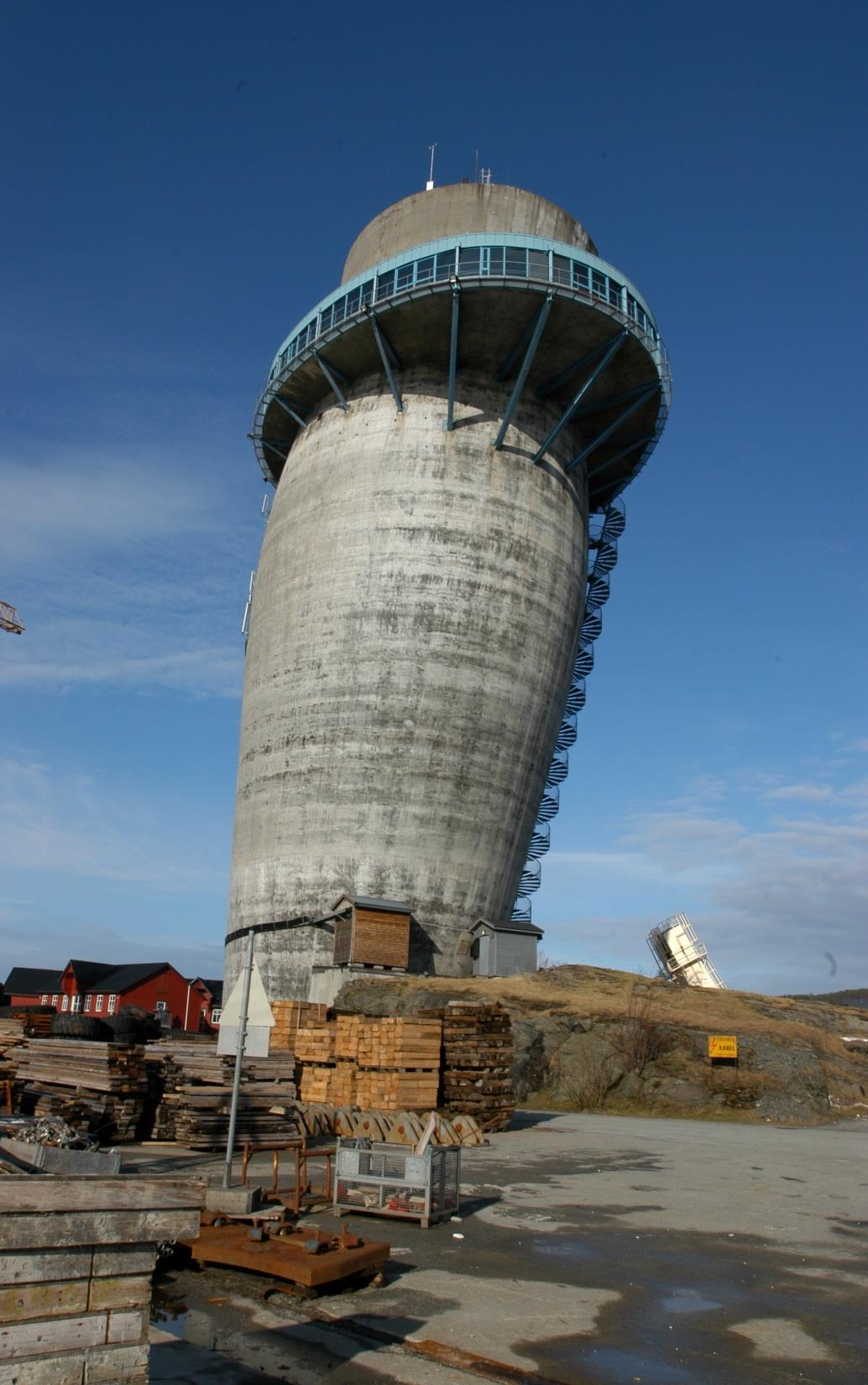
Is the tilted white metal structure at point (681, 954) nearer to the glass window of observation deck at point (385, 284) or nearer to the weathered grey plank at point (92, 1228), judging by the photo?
the glass window of observation deck at point (385, 284)

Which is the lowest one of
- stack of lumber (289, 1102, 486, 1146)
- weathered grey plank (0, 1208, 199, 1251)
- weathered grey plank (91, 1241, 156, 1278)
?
stack of lumber (289, 1102, 486, 1146)

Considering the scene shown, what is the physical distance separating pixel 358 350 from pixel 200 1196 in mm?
41631

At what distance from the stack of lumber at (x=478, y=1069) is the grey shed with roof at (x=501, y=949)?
17158 mm

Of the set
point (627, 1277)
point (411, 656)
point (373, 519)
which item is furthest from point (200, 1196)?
point (373, 519)

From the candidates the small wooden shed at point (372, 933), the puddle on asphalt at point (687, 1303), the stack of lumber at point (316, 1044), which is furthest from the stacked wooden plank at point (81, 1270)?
the small wooden shed at point (372, 933)

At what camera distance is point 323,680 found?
128 feet

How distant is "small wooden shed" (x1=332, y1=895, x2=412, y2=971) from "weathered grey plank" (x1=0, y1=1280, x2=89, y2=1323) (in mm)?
30920

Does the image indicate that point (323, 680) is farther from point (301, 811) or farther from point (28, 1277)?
point (28, 1277)

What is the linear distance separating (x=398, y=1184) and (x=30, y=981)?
78445mm

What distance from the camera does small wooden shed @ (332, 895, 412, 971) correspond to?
3447 cm

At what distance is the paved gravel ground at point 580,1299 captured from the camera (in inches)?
247

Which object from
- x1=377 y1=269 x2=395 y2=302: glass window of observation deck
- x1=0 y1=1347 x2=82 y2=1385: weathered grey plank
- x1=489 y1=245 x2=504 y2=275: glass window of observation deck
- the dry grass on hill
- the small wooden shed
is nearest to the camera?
x1=0 y1=1347 x2=82 y2=1385: weathered grey plank

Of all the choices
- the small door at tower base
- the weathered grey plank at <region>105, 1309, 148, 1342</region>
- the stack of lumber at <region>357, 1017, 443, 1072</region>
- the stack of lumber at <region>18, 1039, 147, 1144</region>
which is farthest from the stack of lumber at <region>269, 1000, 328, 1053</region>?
the weathered grey plank at <region>105, 1309, 148, 1342</region>

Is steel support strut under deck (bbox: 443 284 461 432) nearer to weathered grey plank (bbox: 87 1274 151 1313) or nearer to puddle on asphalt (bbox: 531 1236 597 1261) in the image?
puddle on asphalt (bbox: 531 1236 597 1261)
